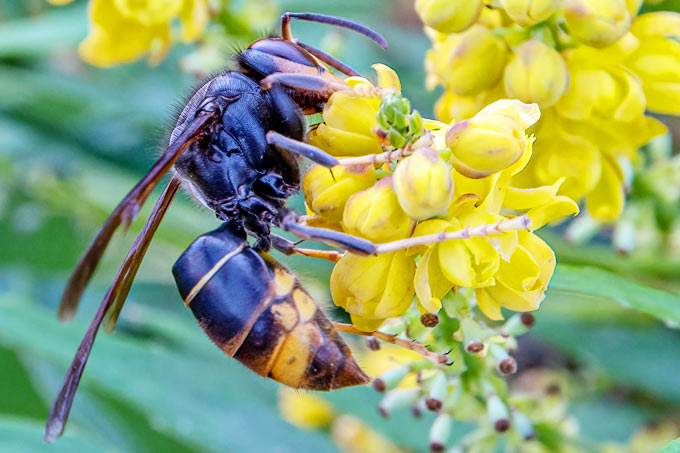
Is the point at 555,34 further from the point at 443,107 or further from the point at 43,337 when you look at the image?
the point at 43,337

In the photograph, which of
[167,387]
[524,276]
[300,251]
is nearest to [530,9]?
[524,276]

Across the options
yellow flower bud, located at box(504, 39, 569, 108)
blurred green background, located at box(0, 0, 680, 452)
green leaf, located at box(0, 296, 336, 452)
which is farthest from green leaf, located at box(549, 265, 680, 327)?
green leaf, located at box(0, 296, 336, 452)

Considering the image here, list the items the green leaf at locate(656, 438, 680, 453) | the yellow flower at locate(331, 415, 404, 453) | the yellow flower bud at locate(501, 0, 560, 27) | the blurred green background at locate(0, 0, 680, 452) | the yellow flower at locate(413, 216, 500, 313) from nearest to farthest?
the green leaf at locate(656, 438, 680, 453) < the yellow flower at locate(413, 216, 500, 313) < the yellow flower bud at locate(501, 0, 560, 27) < the blurred green background at locate(0, 0, 680, 452) < the yellow flower at locate(331, 415, 404, 453)

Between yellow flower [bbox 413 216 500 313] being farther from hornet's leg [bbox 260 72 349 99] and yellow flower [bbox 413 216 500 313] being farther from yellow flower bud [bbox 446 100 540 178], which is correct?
hornet's leg [bbox 260 72 349 99]

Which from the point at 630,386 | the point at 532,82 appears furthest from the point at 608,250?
the point at 532,82

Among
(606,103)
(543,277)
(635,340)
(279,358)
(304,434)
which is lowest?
(304,434)

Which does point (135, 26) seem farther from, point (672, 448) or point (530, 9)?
point (672, 448)

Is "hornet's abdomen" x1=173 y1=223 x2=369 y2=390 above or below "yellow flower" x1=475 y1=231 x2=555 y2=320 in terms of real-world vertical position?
below

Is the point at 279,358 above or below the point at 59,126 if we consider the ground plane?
above
